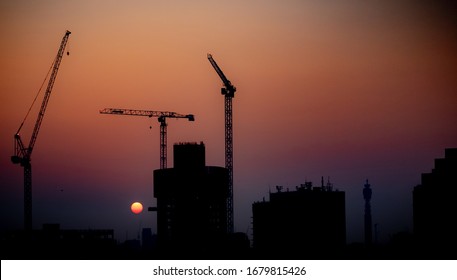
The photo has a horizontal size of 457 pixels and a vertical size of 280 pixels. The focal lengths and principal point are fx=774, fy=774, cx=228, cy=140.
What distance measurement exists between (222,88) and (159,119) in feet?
84.4

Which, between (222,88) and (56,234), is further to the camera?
(56,234)
